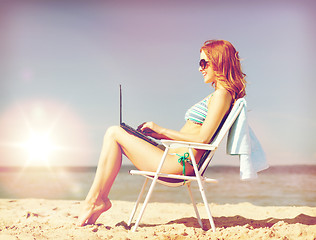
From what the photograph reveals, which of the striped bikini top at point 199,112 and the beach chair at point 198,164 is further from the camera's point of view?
the striped bikini top at point 199,112

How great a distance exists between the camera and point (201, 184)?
281cm

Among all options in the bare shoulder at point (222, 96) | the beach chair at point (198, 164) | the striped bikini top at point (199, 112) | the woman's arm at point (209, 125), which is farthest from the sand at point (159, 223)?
the bare shoulder at point (222, 96)

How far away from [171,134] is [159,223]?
3.54 feet

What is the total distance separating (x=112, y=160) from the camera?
3.07 meters

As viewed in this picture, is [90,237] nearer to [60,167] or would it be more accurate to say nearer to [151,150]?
[151,150]

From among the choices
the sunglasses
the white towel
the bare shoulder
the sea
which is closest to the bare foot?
the white towel

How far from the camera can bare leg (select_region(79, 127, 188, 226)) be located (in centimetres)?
305

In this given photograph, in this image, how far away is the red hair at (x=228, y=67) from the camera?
301 cm

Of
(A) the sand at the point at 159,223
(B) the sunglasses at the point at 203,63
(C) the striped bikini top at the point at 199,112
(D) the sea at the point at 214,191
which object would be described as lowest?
(D) the sea at the point at 214,191

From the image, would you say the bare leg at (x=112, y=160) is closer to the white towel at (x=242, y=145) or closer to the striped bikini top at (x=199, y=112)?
the striped bikini top at (x=199, y=112)

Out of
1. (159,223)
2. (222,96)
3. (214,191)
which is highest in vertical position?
(222,96)

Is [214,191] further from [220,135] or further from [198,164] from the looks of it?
[220,135]

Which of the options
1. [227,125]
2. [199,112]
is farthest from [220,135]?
[199,112]

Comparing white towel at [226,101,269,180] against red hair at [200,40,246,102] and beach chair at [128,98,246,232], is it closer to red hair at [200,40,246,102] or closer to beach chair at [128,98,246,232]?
beach chair at [128,98,246,232]
